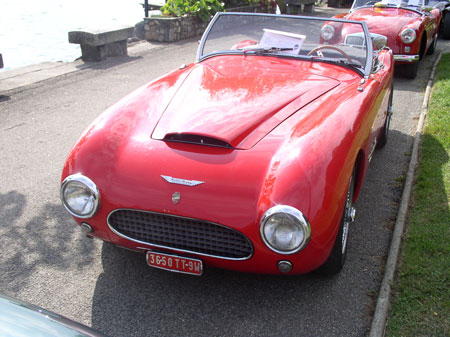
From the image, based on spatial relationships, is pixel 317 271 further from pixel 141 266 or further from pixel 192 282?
pixel 141 266

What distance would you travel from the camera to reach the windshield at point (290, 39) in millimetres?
4391

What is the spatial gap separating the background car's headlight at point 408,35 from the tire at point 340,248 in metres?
5.68

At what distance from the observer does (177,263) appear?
2852 millimetres

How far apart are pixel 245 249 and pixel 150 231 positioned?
56 cm

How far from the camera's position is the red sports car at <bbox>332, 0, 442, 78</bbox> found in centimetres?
823

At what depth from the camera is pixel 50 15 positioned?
16.8 meters

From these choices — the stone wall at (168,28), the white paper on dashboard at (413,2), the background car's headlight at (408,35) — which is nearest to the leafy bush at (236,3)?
the stone wall at (168,28)

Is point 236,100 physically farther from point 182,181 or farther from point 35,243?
point 35,243

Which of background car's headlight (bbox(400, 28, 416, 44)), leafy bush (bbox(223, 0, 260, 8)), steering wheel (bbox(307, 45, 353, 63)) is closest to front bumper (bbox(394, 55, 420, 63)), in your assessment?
background car's headlight (bbox(400, 28, 416, 44))

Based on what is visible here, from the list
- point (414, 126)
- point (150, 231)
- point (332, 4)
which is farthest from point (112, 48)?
point (332, 4)

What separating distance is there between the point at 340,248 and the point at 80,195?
1.61m

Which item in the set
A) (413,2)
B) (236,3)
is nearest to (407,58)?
(413,2)

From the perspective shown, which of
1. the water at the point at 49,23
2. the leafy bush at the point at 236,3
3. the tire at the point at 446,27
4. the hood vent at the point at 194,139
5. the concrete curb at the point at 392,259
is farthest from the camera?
the leafy bush at the point at 236,3

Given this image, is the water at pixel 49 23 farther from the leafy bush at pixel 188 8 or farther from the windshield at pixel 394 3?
the windshield at pixel 394 3
